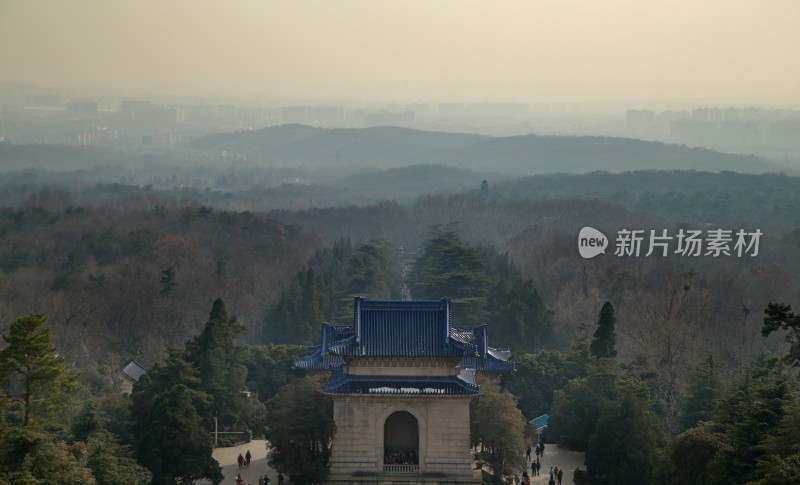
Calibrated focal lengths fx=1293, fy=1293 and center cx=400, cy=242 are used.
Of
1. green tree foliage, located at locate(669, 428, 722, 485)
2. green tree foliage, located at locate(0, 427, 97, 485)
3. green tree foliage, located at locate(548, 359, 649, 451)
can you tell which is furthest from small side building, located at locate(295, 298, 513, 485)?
green tree foliage, located at locate(0, 427, 97, 485)

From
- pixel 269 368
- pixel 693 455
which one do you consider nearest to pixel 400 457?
pixel 693 455

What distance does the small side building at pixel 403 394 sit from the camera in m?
35.8

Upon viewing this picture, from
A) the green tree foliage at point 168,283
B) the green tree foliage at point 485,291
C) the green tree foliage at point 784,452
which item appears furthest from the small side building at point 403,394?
the green tree foliage at point 168,283

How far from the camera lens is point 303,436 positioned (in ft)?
120

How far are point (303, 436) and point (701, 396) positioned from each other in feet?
41.6

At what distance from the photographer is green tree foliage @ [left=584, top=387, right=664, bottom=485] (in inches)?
1423

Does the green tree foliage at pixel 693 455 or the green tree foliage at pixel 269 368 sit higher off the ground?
the green tree foliage at pixel 693 455

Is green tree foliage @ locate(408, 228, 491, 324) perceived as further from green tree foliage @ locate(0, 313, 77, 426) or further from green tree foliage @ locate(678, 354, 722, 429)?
green tree foliage @ locate(0, 313, 77, 426)

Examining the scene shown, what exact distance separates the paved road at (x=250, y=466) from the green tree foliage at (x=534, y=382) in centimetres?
968

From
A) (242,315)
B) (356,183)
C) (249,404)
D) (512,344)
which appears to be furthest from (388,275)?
(356,183)

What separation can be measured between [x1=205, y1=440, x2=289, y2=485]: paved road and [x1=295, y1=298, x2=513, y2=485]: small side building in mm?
3411

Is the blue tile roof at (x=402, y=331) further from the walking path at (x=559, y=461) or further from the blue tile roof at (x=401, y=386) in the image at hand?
the walking path at (x=559, y=461)

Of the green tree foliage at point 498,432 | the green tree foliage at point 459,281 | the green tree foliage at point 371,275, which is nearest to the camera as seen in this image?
the green tree foliage at point 498,432

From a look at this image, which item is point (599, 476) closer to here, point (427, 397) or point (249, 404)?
point (427, 397)
